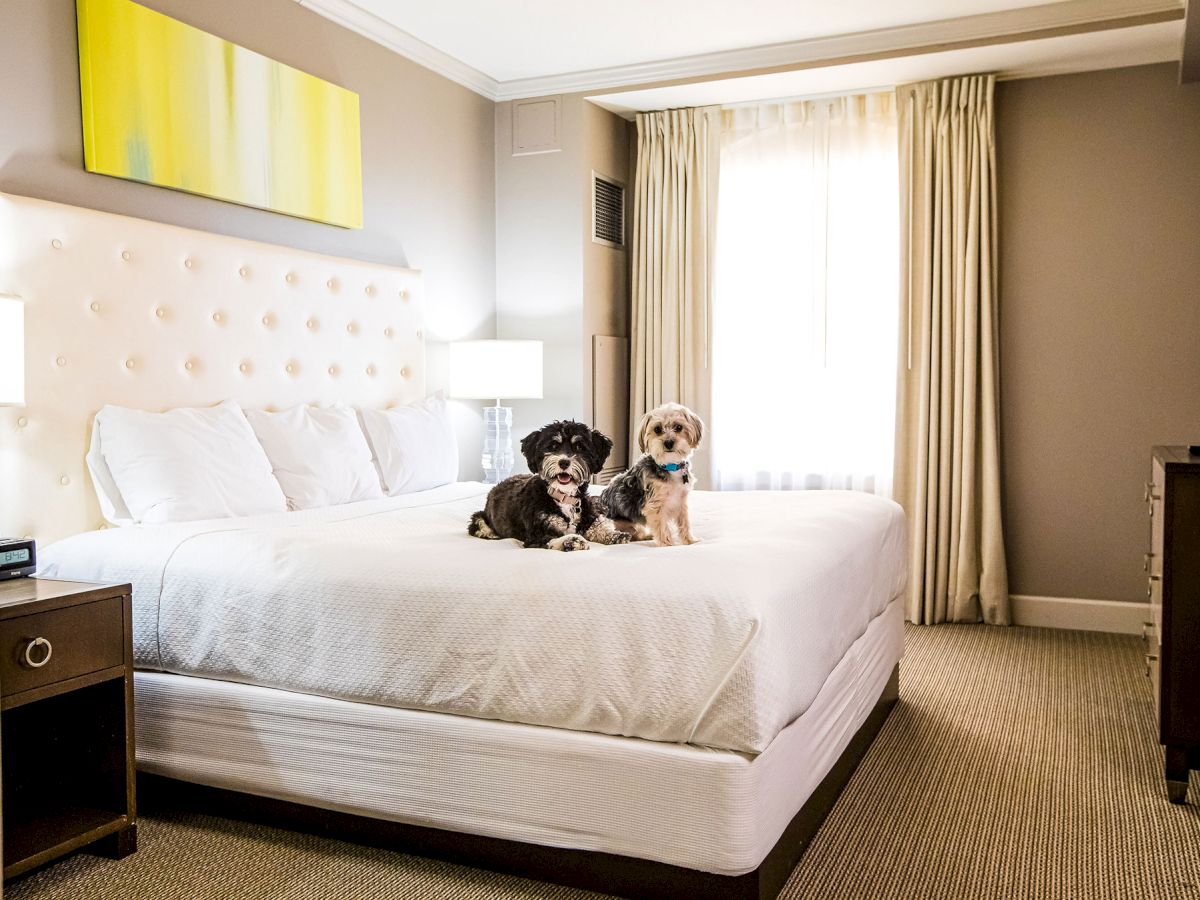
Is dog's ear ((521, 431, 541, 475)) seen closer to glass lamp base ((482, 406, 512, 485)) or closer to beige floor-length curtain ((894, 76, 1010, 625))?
glass lamp base ((482, 406, 512, 485))

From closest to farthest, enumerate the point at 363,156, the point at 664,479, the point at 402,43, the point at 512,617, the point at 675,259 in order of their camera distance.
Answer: the point at 512,617
the point at 664,479
the point at 363,156
the point at 402,43
the point at 675,259

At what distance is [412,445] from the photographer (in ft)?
13.0

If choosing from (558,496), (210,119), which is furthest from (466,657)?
(210,119)

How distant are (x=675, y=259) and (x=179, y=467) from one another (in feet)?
9.76

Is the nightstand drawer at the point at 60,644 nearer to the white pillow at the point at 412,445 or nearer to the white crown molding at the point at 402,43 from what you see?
the white pillow at the point at 412,445

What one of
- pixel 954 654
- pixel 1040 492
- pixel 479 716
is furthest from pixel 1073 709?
pixel 479 716

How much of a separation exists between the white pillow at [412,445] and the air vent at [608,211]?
57.8 inches

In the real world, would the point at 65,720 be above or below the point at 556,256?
below

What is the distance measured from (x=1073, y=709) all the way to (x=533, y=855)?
7.00 feet

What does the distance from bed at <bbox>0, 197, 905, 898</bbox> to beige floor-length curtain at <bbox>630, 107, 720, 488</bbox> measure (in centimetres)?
217

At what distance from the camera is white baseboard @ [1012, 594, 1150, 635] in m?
4.52

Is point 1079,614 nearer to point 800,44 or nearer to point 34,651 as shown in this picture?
point 800,44

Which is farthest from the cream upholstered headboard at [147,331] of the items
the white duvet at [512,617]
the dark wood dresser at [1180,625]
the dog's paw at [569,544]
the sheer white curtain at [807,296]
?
the dark wood dresser at [1180,625]

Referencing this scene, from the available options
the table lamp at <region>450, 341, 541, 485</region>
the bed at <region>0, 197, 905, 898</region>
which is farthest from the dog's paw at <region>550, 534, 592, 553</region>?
the table lamp at <region>450, 341, 541, 485</region>
